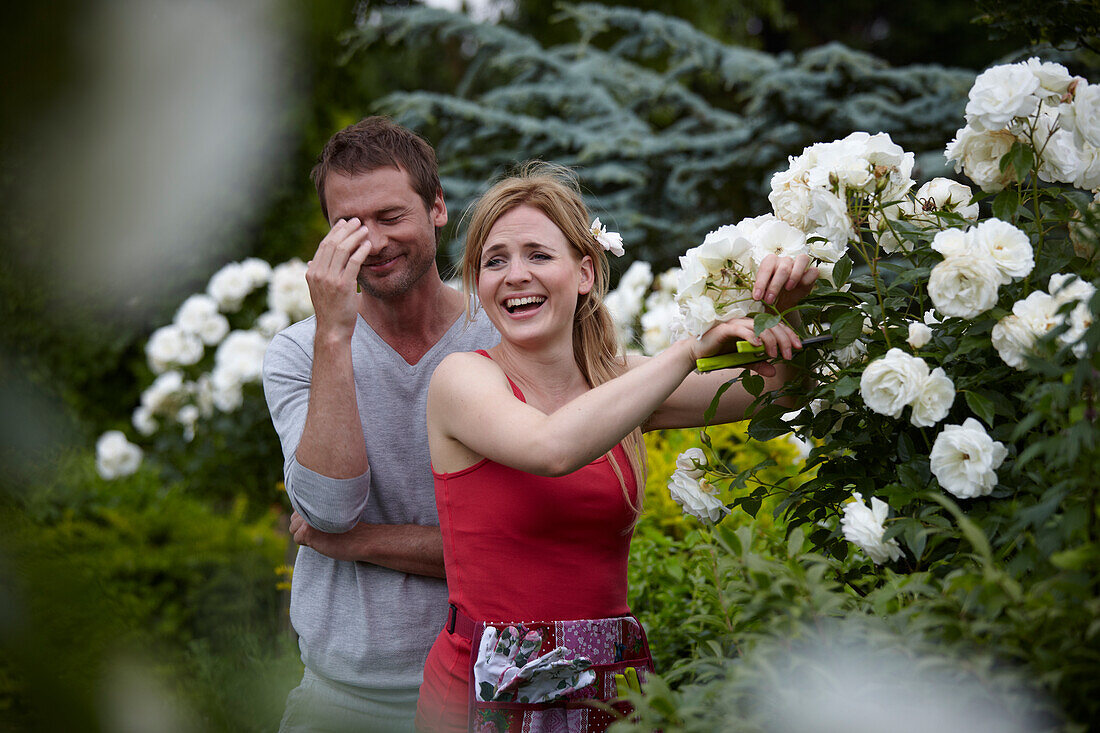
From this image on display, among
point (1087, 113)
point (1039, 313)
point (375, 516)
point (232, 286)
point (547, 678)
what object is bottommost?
point (232, 286)

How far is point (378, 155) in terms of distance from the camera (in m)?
2.14

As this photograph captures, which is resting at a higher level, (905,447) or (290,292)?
(905,447)

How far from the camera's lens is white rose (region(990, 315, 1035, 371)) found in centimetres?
111

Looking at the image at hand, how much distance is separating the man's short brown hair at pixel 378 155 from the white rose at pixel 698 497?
3.55 feet

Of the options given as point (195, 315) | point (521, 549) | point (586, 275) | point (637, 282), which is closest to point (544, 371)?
point (586, 275)

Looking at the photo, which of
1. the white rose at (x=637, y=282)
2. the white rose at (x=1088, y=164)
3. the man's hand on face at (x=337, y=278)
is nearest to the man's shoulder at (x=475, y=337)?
the man's hand on face at (x=337, y=278)

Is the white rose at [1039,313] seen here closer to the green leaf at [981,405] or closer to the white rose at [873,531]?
the green leaf at [981,405]

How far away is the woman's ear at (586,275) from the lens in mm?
1907

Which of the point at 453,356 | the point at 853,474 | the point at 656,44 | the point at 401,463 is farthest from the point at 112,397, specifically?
the point at 853,474

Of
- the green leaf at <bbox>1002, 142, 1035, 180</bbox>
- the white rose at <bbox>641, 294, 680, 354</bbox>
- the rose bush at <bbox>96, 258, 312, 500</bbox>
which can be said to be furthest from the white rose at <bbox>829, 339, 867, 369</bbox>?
the rose bush at <bbox>96, 258, 312, 500</bbox>

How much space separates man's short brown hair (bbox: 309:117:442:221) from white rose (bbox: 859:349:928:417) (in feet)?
4.43

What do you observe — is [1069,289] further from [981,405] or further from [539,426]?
[539,426]

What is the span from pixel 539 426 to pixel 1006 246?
2.42 ft

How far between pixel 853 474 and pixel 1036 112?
0.60 m
